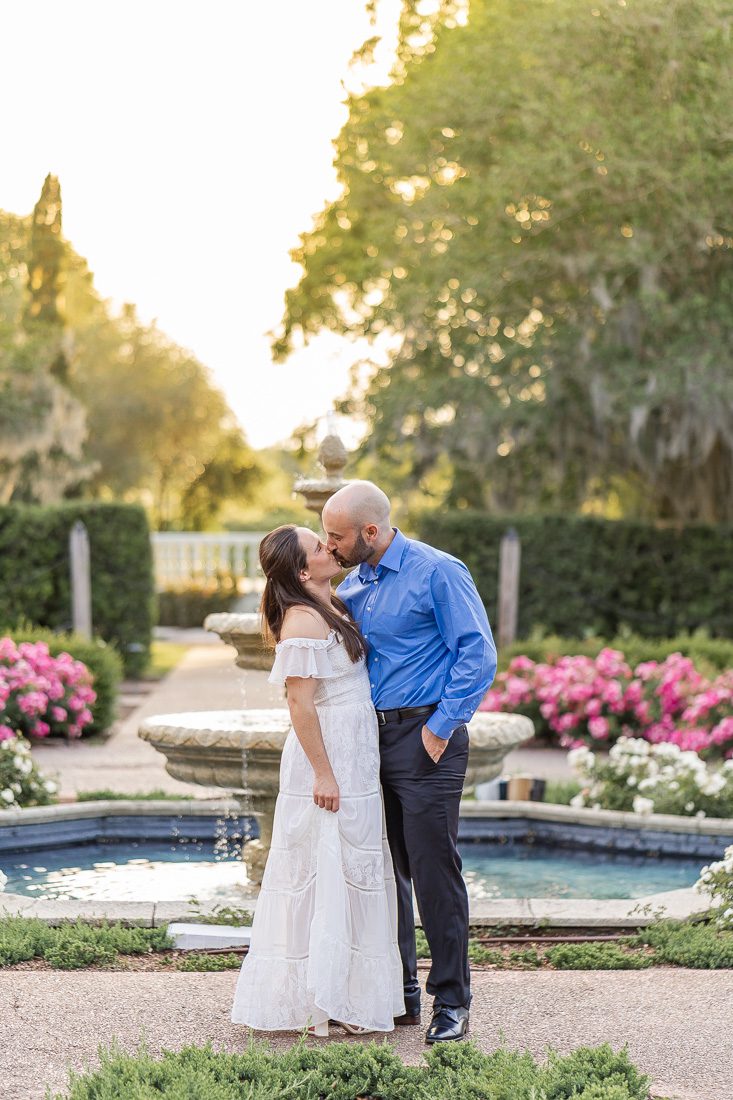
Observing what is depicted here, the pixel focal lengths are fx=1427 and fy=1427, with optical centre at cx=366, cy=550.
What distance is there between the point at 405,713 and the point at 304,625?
394 millimetres

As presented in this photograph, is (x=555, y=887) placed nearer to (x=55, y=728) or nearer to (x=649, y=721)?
(x=649, y=721)

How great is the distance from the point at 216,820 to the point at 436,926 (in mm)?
3825

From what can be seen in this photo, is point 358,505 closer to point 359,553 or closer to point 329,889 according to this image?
point 359,553

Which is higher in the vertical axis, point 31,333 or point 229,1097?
point 31,333

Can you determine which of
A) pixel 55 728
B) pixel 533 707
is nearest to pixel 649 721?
pixel 533 707

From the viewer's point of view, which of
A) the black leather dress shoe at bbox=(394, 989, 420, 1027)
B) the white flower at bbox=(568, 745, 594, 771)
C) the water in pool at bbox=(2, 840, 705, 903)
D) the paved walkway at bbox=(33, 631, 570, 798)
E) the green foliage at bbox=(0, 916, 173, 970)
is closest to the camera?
the black leather dress shoe at bbox=(394, 989, 420, 1027)

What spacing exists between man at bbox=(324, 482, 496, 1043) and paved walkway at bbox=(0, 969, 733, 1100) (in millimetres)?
279

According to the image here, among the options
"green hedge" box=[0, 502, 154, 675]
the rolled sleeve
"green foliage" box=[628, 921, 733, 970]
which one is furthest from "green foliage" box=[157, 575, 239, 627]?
the rolled sleeve

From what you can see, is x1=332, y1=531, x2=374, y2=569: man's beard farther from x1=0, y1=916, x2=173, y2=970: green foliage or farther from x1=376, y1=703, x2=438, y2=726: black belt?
x1=0, y1=916, x2=173, y2=970: green foliage

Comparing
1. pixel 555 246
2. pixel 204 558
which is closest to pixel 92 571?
pixel 555 246

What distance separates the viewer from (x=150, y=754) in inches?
424

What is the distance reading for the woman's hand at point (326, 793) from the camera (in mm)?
4113

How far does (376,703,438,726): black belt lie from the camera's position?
4.17m

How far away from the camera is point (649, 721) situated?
10.4 metres
